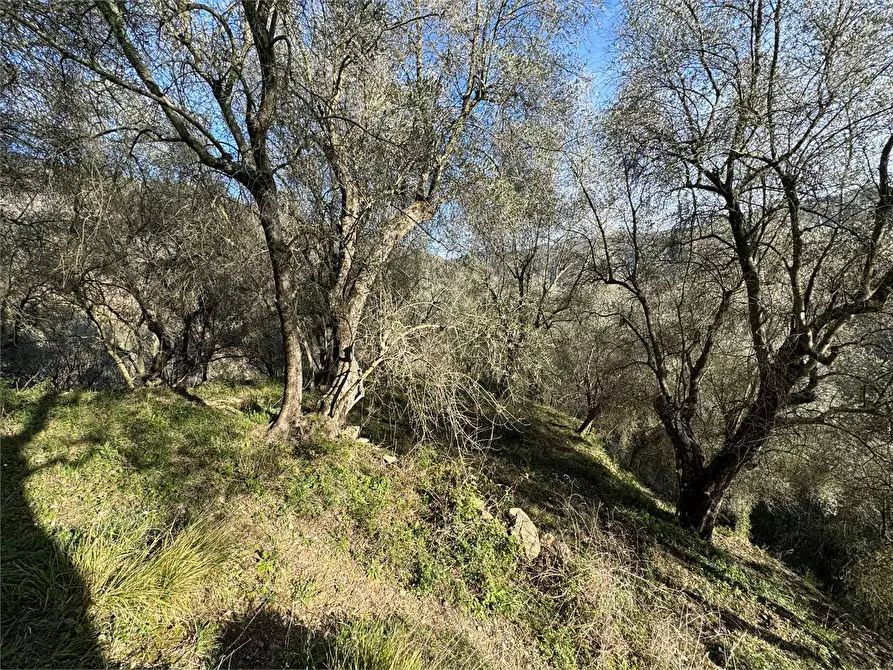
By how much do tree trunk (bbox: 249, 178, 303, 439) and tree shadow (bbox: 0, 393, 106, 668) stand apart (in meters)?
2.48

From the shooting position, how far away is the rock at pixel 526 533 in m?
4.71

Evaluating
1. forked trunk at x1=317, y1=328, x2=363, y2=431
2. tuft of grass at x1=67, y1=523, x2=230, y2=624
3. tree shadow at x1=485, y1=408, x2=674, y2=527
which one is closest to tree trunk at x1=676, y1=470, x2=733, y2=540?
tree shadow at x1=485, y1=408, x2=674, y2=527

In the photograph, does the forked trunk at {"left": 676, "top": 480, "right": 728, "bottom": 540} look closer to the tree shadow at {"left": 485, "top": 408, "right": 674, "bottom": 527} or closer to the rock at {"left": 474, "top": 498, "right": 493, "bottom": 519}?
the tree shadow at {"left": 485, "top": 408, "right": 674, "bottom": 527}

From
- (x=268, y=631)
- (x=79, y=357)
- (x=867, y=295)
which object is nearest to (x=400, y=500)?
(x=268, y=631)

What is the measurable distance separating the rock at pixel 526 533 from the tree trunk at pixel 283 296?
11.4ft

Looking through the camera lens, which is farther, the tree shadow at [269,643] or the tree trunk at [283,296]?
the tree trunk at [283,296]

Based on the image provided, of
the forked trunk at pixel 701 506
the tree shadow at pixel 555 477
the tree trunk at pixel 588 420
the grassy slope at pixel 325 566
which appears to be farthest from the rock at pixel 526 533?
the tree trunk at pixel 588 420

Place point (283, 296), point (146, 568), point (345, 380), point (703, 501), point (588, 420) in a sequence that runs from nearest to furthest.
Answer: point (146, 568) < point (283, 296) < point (345, 380) < point (703, 501) < point (588, 420)

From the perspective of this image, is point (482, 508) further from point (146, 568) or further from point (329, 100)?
point (329, 100)

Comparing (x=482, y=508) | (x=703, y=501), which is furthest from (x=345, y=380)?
(x=703, y=501)

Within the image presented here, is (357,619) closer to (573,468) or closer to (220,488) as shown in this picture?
(220,488)

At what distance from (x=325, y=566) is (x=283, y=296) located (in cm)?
332

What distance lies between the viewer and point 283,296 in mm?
4836

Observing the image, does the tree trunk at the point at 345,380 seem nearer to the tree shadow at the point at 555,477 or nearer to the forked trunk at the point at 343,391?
the forked trunk at the point at 343,391
